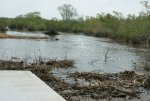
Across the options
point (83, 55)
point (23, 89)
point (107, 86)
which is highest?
point (23, 89)

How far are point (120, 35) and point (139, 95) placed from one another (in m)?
31.4

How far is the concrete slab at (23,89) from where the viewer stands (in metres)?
6.54

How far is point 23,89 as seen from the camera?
23.4ft

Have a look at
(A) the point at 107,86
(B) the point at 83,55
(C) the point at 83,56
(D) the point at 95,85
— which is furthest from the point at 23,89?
(B) the point at 83,55

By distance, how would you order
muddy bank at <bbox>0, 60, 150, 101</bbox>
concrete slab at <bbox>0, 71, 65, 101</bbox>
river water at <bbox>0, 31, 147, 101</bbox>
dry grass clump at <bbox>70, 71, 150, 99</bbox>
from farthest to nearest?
river water at <bbox>0, 31, 147, 101</bbox>
dry grass clump at <bbox>70, 71, 150, 99</bbox>
muddy bank at <bbox>0, 60, 150, 101</bbox>
concrete slab at <bbox>0, 71, 65, 101</bbox>

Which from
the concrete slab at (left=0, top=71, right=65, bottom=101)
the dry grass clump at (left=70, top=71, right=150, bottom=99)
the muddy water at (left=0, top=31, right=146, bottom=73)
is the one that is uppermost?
the concrete slab at (left=0, top=71, right=65, bottom=101)

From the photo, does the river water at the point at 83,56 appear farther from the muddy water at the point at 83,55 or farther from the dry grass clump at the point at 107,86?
the dry grass clump at the point at 107,86

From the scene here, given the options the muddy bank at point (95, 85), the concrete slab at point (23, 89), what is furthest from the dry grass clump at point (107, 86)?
the concrete slab at point (23, 89)

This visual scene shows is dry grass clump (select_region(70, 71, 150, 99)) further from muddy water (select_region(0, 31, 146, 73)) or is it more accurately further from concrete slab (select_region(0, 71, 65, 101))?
muddy water (select_region(0, 31, 146, 73))

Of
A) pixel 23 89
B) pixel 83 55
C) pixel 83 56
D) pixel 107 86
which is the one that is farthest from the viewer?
pixel 83 55

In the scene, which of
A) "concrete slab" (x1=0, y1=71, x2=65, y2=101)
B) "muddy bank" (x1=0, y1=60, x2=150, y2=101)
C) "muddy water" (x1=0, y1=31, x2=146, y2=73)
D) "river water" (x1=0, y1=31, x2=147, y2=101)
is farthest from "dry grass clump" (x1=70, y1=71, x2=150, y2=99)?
"muddy water" (x1=0, y1=31, x2=146, y2=73)

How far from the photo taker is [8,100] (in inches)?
247

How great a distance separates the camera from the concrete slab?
6.54 metres

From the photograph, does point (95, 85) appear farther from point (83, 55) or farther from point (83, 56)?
point (83, 55)
